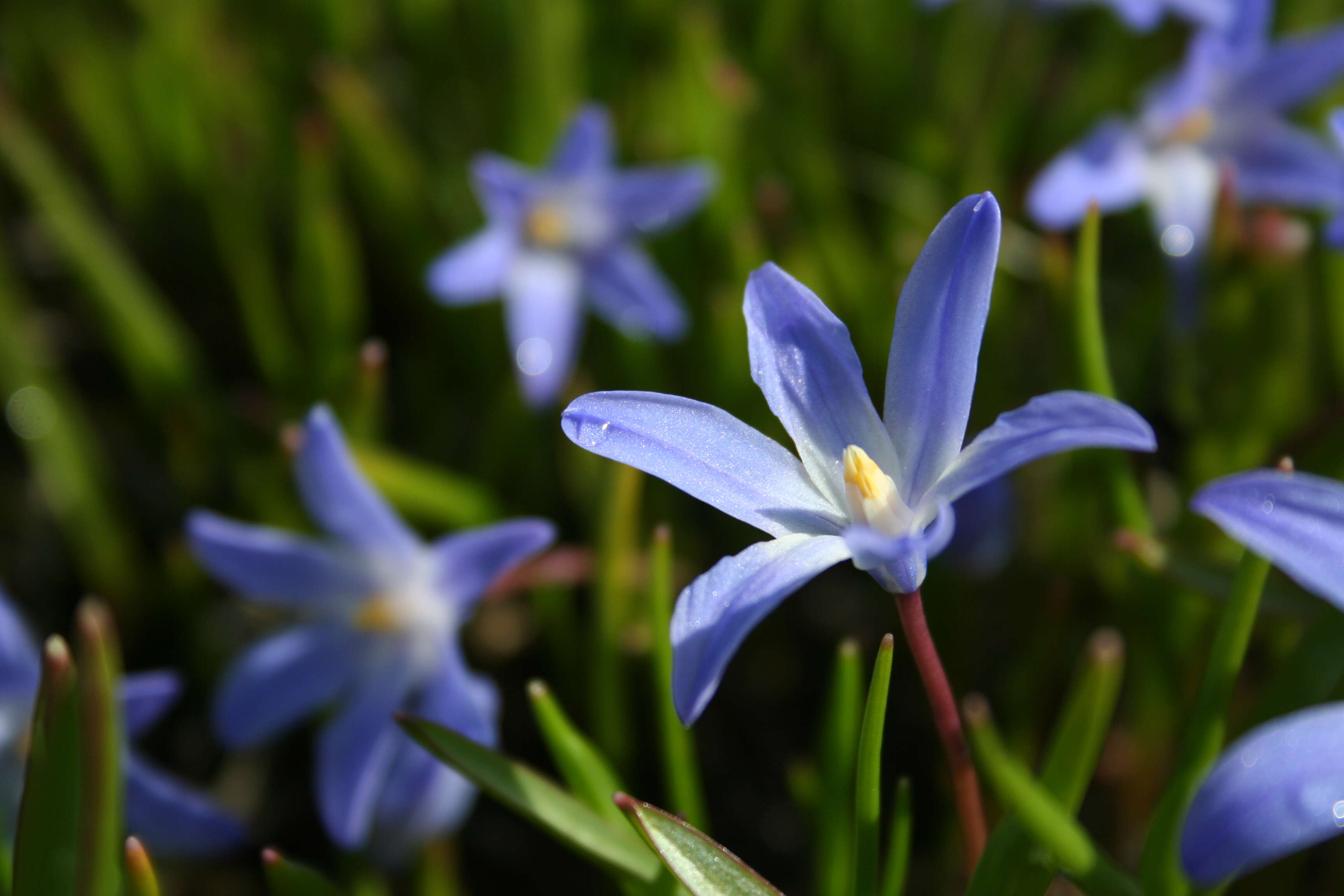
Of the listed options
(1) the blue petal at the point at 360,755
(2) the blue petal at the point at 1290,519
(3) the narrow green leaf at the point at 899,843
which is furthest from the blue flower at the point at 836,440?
(1) the blue petal at the point at 360,755

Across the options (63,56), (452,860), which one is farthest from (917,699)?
(63,56)

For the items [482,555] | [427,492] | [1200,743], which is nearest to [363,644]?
[427,492]

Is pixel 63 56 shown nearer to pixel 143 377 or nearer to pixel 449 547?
pixel 143 377

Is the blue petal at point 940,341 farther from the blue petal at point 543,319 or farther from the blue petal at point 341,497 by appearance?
the blue petal at point 543,319

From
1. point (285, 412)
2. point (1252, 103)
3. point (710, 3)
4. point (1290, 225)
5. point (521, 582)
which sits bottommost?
point (521, 582)

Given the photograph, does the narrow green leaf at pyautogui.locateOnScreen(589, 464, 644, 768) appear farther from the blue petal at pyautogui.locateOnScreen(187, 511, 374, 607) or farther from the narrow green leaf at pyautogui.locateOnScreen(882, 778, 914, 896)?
the narrow green leaf at pyautogui.locateOnScreen(882, 778, 914, 896)

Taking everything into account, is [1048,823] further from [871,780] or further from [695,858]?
[695,858]
